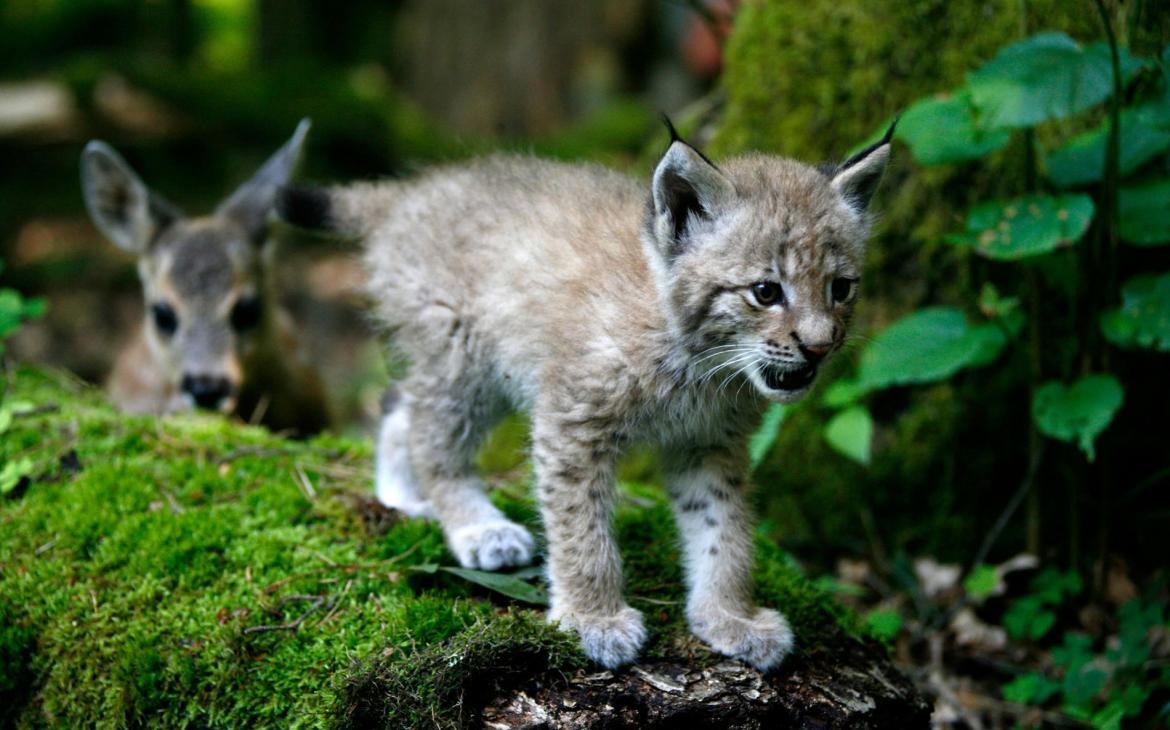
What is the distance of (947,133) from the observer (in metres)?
4.71

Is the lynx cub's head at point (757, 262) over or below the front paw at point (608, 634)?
over

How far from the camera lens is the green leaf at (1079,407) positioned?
457 cm

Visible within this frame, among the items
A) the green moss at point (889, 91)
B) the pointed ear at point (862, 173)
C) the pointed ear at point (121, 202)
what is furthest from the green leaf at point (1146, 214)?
the pointed ear at point (121, 202)

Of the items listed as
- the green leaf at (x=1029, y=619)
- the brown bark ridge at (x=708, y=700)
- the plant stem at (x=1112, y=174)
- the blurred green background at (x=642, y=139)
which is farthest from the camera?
the blurred green background at (x=642, y=139)

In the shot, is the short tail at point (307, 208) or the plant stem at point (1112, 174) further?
the short tail at point (307, 208)

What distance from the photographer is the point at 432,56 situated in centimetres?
1456

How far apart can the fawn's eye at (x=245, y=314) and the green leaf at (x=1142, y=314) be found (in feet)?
17.5

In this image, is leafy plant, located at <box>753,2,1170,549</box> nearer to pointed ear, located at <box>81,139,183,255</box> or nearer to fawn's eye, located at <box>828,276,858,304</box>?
fawn's eye, located at <box>828,276,858,304</box>

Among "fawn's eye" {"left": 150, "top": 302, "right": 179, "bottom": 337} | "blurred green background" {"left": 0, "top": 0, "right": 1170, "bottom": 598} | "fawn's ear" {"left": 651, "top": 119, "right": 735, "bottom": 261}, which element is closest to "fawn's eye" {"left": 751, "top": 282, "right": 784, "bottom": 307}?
"fawn's ear" {"left": 651, "top": 119, "right": 735, "bottom": 261}

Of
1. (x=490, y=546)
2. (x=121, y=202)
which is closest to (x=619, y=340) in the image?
(x=490, y=546)

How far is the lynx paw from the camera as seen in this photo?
4.16 meters

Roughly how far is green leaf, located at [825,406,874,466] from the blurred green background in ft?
1.24

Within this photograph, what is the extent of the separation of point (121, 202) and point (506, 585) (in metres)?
4.87

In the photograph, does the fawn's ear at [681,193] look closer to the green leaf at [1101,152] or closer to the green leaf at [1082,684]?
the green leaf at [1101,152]
